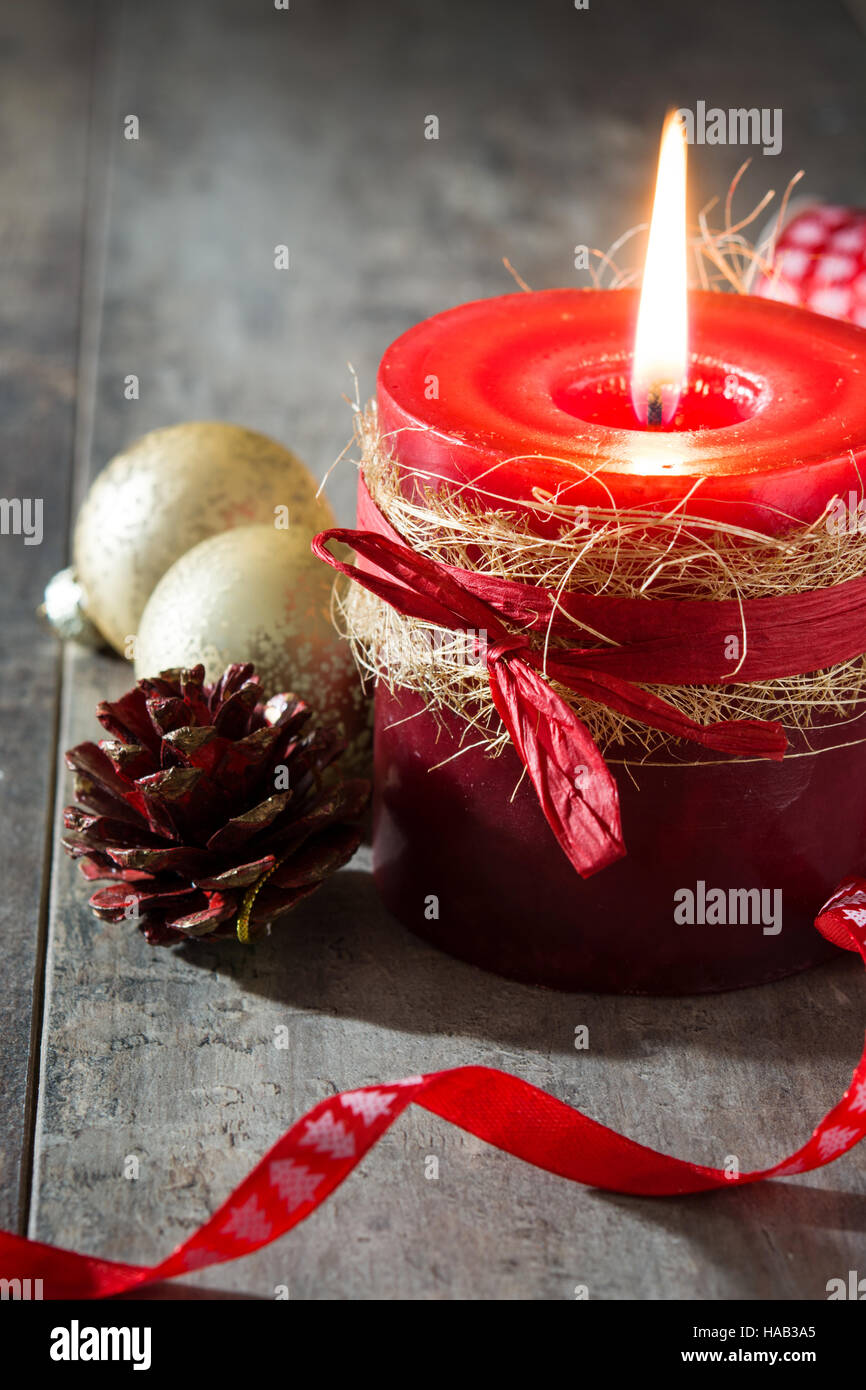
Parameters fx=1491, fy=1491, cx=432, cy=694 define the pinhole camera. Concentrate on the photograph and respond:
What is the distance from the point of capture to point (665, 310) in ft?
2.16

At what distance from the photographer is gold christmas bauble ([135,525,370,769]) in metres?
0.75

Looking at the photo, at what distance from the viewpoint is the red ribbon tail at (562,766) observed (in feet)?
1.90

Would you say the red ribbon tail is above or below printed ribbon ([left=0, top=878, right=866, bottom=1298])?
above

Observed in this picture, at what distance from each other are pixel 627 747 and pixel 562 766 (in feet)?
0.14

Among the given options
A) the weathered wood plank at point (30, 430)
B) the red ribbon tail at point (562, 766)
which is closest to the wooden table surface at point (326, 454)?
the weathered wood plank at point (30, 430)

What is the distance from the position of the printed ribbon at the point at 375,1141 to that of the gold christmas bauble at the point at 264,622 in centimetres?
24

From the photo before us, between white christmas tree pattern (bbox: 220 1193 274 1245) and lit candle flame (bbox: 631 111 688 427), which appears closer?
white christmas tree pattern (bbox: 220 1193 274 1245)

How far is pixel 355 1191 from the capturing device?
585 mm

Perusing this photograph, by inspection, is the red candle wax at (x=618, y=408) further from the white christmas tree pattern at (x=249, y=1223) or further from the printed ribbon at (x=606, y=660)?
the white christmas tree pattern at (x=249, y=1223)

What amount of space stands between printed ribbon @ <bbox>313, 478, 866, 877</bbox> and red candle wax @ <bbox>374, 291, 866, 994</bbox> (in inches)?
1.4

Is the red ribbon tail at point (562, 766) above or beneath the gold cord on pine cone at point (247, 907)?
above

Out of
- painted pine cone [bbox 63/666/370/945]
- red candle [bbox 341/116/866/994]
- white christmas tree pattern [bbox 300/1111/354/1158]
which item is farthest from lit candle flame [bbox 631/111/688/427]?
white christmas tree pattern [bbox 300/1111/354/1158]

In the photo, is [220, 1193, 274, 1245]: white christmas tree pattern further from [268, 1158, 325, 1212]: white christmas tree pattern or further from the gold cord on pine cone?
the gold cord on pine cone

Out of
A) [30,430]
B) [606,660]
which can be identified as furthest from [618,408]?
[30,430]
